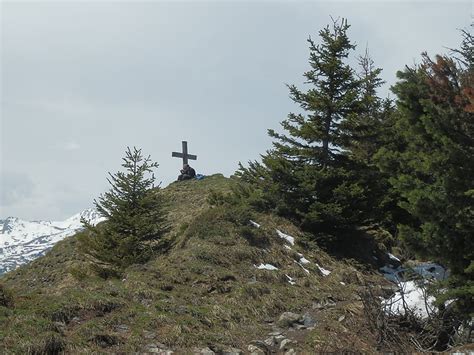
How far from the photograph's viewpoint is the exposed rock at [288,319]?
34.5ft

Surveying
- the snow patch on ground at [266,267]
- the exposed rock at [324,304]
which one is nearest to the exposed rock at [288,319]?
the exposed rock at [324,304]

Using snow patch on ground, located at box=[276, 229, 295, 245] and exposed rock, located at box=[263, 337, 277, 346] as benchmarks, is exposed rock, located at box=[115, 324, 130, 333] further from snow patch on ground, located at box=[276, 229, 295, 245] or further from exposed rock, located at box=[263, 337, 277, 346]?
snow patch on ground, located at box=[276, 229, 295, 245]

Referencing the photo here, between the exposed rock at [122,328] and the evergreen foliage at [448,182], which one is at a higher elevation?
the evergreen foliage at [448,182]

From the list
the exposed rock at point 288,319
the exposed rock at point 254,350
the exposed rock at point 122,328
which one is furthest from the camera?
the exposed rock at point 288,319

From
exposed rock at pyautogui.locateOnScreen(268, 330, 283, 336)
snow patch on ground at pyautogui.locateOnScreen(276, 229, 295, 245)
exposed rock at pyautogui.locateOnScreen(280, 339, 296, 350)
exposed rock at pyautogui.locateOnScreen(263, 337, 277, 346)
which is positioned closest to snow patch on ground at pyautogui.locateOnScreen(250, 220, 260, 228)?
snow patch on ground at pyautogui.locateOnScreen(276, 229, 295, 245)

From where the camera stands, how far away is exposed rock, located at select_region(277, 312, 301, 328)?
34.5ft

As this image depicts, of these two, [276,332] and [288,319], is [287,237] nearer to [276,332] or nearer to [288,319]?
[288,319]

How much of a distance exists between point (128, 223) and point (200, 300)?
6614 mm

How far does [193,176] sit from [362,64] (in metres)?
13.5

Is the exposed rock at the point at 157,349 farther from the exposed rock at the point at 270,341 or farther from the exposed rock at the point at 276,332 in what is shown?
the exposed rock at the point at 276,332

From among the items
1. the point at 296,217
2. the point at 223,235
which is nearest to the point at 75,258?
the point at 223,235

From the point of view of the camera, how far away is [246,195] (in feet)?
69.9

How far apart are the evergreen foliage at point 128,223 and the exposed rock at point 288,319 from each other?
6847mm

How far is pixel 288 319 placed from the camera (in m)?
10.6
